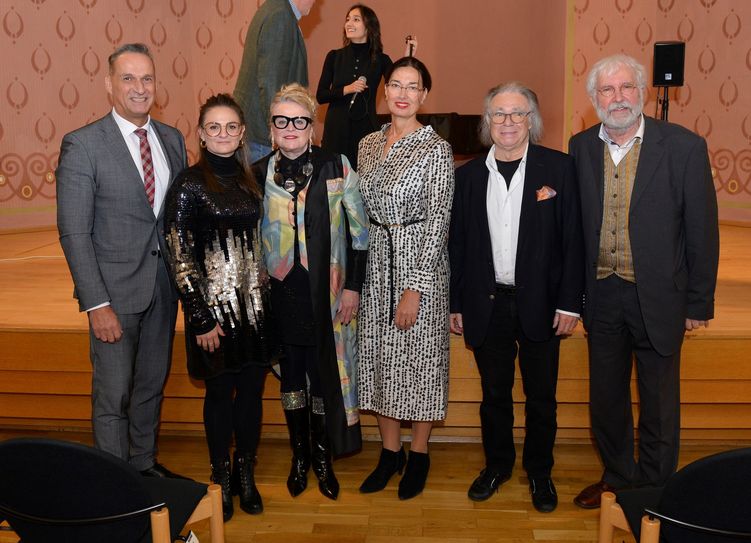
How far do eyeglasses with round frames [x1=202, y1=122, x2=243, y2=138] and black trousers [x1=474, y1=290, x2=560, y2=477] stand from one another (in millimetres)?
1138

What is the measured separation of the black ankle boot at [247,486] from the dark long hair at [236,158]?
104cm

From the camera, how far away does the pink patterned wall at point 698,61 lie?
6605mm

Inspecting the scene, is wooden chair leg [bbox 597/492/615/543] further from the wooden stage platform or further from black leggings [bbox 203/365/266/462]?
the wooden stage platform

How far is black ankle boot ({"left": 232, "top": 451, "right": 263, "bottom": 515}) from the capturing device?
9.75 feet

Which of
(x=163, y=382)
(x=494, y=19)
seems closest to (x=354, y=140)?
(x=163, y=382)

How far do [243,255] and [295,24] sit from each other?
139 cm

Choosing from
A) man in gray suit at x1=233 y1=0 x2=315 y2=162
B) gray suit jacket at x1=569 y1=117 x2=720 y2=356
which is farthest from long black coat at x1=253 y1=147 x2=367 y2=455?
gray suit jacket at x1=569 y1=117 x2=720 y2=356

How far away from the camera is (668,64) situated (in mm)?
5922

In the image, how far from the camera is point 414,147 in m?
2.82

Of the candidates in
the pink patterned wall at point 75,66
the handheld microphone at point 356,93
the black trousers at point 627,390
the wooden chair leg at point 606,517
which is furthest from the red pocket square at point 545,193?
the pink patterned wall at point 75,66

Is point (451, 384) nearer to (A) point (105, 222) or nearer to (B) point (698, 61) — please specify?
(A) point (105, 222)

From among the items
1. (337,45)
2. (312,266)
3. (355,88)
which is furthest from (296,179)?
(337,45)

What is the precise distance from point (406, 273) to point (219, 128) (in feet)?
2.84

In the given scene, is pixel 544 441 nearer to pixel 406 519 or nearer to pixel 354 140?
pixel 406 519
